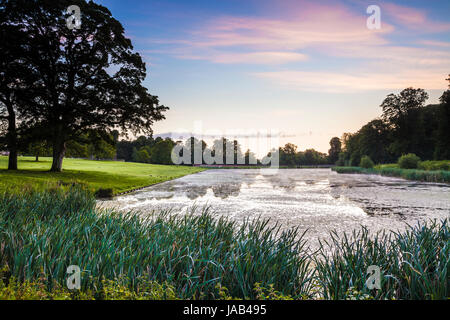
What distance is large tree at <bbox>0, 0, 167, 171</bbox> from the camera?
70.1 feet

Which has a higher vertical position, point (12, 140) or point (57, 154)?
point (12, 140)

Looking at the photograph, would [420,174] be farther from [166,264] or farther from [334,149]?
[334,149]

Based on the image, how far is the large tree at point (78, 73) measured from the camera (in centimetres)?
2138

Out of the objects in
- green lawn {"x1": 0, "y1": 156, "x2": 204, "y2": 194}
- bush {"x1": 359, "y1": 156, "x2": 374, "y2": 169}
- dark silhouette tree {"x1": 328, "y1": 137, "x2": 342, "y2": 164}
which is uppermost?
dark silhouette tree {"x1": 328, "y1": 137, "x2": 342, "y2": 164}

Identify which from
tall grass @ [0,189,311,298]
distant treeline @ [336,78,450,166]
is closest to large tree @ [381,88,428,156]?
distant treeline @ [336,78,450,166]

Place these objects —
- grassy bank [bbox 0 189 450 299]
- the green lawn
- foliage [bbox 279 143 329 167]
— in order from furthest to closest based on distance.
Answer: foliage [bbox 279 143 329 167] → the green lawn → grassy bank [bbox 0 189 450 299]

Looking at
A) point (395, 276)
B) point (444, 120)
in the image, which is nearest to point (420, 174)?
point (444, 120)

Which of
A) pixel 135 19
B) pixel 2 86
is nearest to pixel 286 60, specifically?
pixel 135 19

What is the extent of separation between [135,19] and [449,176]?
28352 millimetres

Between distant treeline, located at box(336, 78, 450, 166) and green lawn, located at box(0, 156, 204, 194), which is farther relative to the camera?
distant treeline, located at box(336, 78, 450, 166)

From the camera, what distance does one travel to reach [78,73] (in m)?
23.6

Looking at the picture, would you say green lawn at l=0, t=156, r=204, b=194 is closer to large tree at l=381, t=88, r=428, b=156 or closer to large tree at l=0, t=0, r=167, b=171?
large tree at l=0, t=0, r=167, b=171

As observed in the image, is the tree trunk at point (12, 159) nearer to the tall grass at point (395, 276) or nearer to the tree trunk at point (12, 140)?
the tree trunk at point (12, 140)

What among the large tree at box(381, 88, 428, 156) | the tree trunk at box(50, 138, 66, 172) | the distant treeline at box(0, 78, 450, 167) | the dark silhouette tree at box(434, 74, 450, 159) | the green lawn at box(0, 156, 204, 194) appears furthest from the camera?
the large tree at box(381, 88, 428, 156)
